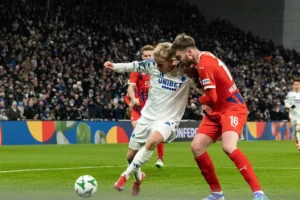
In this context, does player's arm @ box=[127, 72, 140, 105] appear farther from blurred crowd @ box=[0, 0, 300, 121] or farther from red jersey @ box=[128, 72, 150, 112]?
blurred crowd @ box=[0, 0, 300, 121]

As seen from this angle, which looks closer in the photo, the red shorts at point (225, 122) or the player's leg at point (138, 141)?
the red shorts at point (225, 122)

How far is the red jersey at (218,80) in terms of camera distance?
8828 mm

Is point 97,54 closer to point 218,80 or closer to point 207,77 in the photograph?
point 218,80

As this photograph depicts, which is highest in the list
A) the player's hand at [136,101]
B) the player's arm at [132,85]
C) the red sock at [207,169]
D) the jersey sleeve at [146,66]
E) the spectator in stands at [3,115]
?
the jersey sleeve at [146,66]

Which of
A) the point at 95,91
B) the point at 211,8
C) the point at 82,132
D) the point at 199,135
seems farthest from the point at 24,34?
the point at 199,135

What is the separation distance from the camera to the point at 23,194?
10.3 metres

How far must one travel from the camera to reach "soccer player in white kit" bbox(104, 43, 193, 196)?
10.1m

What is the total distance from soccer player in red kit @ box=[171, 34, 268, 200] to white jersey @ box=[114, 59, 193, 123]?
3.22 feet

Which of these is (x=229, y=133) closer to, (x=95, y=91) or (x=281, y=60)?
(x=95, y=91)

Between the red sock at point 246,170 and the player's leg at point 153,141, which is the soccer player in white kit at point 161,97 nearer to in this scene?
the player's leg at point 153,141

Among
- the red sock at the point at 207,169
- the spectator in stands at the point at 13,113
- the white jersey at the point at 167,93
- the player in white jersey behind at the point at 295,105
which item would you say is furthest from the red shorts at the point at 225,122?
the spectator in stands at the point at 13,113

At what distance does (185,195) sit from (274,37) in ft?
152

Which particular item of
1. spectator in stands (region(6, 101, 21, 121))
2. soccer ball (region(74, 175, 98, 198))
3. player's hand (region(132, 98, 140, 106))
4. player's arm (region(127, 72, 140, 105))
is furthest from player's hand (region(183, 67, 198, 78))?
spectator in stands (region(6, 101, 21, 121))

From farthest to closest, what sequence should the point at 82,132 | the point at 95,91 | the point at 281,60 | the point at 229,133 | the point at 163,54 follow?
the point at 281,60, the point at 95,91, the point at 82,132, the point at 163,54, the point at 229,133
